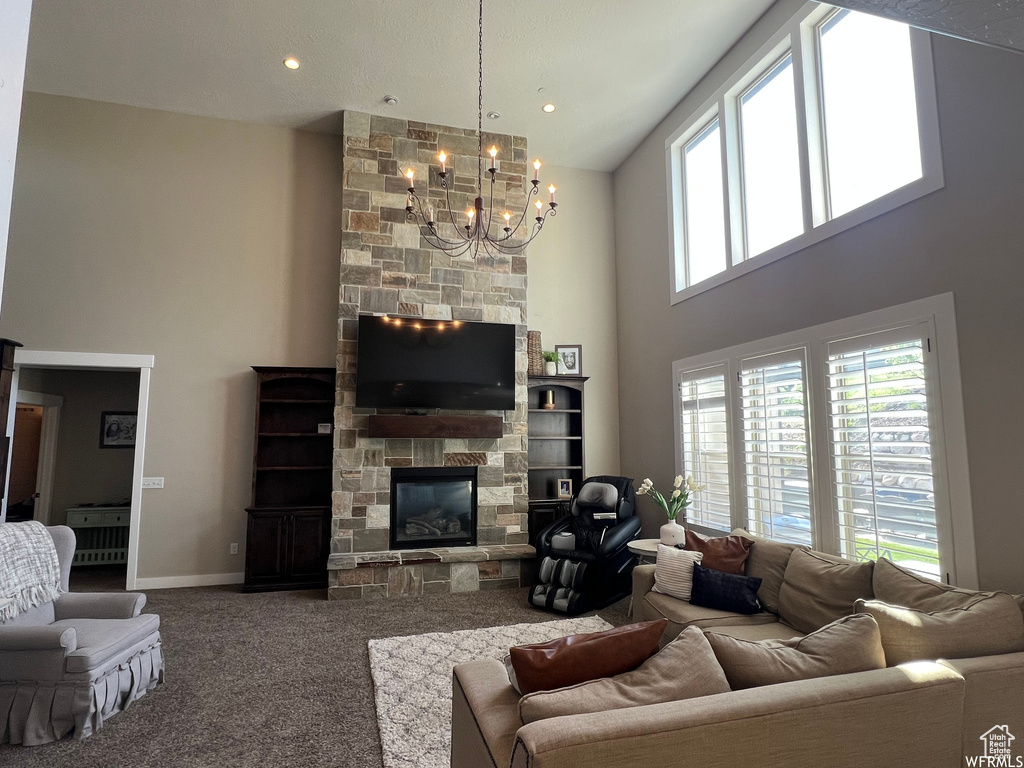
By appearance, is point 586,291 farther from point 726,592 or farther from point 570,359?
point 726,592

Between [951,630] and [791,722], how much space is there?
38.2 inches

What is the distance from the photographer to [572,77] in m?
5.12

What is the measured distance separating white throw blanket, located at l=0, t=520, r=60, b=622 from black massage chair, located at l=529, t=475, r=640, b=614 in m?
3.36

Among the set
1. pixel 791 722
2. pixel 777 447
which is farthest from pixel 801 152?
pixel 791 722

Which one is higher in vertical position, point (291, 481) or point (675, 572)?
point (291, 481)

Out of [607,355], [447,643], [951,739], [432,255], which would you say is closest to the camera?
[951,739]

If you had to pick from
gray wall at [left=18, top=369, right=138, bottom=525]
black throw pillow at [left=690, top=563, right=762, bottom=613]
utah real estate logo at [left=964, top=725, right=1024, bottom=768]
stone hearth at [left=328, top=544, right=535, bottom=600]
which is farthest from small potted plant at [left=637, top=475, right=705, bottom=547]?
gray wall at [left=18, top=369, right=138, bottom=525]

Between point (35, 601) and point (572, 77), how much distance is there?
5.52m

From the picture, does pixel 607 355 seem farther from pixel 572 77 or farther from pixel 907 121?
pixel 907 121

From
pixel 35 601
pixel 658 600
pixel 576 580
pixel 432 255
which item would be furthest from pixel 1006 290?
pixel 35 601

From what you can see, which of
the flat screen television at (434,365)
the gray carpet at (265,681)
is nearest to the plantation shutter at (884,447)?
the gray carpet at (265,681)

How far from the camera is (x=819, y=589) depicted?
9.72 ft

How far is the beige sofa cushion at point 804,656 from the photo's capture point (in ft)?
5.44

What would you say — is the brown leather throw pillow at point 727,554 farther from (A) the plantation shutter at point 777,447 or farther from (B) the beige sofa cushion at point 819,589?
(A) the plantation shutter at point 777,447
